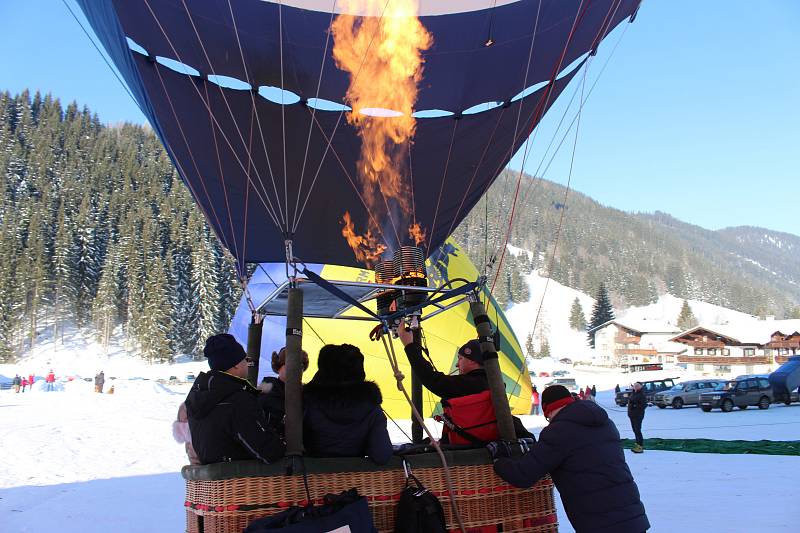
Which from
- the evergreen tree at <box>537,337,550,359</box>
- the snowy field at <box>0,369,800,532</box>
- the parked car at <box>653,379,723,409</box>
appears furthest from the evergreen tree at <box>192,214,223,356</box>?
the snowy field at <box>0,369,800,532</box>

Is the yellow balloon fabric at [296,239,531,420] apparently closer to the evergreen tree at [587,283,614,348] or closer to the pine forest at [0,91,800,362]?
the pine forest at [0,91,800,362]

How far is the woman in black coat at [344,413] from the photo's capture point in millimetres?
3076

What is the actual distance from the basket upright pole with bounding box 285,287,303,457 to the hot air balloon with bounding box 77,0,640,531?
2.00 meters

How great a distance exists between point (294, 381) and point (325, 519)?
697 mm

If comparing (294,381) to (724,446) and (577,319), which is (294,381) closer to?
(724,446)

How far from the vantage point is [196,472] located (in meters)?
2.93

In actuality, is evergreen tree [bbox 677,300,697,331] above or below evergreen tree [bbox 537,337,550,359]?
above

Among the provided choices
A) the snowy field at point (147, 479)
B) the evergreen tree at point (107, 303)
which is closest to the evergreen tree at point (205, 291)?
the evergreen tree at point (107, 303)

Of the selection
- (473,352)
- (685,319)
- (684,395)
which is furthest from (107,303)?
(685,319)

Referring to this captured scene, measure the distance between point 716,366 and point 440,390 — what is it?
5757 cm

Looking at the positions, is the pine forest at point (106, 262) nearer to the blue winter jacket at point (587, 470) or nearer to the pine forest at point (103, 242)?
the pine forest at point (103, 242)

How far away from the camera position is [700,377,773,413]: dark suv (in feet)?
69.4

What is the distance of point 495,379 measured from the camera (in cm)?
350

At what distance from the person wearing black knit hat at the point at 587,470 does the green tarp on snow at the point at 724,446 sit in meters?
7.87
